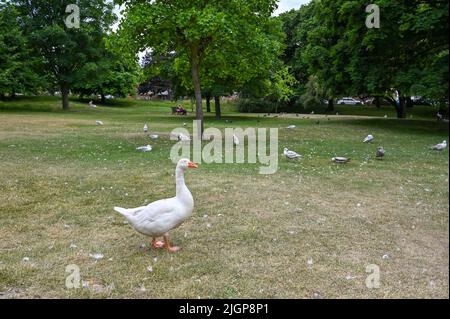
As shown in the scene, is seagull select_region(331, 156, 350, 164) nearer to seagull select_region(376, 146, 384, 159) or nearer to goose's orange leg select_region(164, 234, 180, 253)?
seagull select_region(376, 146, 384, 159)

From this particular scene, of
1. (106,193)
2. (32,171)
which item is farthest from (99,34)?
(106,193)

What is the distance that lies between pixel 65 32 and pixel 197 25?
37.6 meters

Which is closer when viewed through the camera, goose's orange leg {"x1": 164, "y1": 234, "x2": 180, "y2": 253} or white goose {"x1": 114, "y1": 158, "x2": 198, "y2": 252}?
white goose {"x1": 114, "y1": 158, "x2": 198, "y2": 252}

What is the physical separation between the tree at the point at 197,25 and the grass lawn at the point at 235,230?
23.2 feet

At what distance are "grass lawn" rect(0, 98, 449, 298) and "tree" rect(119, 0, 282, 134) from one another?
7060 millimetres

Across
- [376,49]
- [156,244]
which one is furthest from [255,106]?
[156,244]

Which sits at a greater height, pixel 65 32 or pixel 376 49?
pixel 65 32

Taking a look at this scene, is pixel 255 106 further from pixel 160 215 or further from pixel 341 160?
pixel 160 215

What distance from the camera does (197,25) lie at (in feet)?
62.1

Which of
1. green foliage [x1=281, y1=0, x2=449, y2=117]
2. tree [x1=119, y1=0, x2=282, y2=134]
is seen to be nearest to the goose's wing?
tree [x1=119, y1=0, x2=282, y2=134]

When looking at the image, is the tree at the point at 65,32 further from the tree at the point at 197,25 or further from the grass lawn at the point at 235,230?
the grass lawn at the point at 235,230

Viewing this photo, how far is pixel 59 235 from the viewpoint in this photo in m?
8.11

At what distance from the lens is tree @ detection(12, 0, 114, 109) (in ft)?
167
